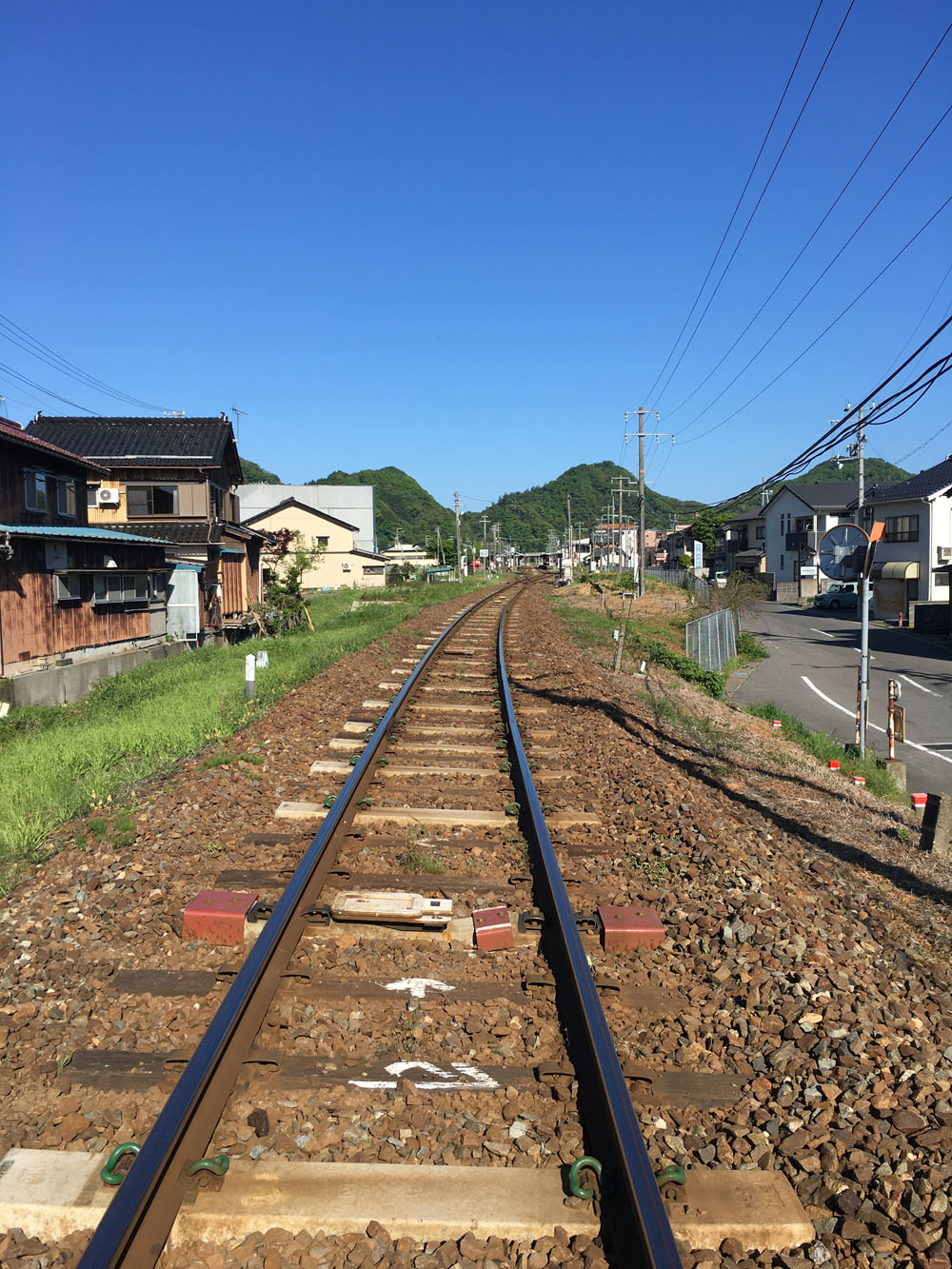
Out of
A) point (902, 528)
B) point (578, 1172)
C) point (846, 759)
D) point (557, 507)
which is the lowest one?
point (846, 759)

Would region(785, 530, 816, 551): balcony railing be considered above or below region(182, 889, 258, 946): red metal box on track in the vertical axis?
above

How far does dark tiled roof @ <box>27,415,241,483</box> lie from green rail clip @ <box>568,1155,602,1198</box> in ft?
97.1

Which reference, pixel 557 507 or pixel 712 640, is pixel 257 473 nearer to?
pixel 557 507

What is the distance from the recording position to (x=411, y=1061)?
10.9 ft

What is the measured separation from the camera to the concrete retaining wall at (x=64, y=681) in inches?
595

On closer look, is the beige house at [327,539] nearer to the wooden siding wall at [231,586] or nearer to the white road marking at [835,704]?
the wooden siding wall at [231,586]

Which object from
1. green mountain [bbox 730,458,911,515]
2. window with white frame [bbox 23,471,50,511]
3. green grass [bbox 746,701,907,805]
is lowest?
green grass [bbox 746,701,907,805]

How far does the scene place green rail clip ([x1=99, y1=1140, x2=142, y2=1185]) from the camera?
2.60m

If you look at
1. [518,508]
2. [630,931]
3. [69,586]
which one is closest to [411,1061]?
[630,931]

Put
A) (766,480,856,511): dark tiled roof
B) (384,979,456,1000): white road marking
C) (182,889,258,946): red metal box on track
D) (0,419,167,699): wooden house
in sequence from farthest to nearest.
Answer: (766,480,856,511): dark tiled roof → (0,419,167,699): wooden house → (182,889,258,946): red metal box on track → (384,979,456,1000): white road marking

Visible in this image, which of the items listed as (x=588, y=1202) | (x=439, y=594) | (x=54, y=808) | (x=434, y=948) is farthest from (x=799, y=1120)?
(x=439, y=594)

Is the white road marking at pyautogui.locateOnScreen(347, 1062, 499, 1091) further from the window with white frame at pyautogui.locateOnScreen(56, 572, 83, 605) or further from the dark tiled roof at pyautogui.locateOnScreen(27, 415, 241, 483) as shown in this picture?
the dark tiled roof at pyautogui.locateOnScreen(27, 415, 241, 483)

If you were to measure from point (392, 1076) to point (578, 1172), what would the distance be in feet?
2.81

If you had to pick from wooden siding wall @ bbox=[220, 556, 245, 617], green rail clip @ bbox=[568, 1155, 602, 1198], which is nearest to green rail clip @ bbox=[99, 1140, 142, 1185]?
→ green rail clip @ bbox=[568, 1155, 602, 1198]
